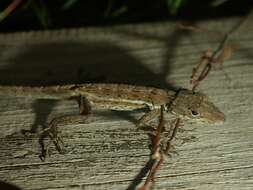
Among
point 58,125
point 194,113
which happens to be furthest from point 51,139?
point 194,113

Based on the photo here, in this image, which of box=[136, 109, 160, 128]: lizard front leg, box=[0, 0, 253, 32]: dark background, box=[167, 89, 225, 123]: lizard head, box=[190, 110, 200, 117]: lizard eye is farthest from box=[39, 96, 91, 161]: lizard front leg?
box=[0, 0, 253, 32]: dark background

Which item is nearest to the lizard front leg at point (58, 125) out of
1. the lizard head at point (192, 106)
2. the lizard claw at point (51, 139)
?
the lizard claw at point (51, 139)

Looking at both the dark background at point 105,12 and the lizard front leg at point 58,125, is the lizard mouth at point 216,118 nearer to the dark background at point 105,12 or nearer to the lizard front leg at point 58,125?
the lizard front leg at point 58,125

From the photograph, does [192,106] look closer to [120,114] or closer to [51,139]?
[120,114]

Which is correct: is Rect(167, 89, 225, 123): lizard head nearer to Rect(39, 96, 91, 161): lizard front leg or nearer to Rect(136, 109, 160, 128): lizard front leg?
Rect(136, 109, 160, 128): lizard front leg

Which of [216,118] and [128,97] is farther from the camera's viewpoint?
[128,97]
